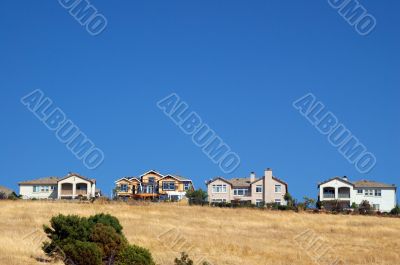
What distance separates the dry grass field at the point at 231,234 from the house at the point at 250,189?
93.5 feet

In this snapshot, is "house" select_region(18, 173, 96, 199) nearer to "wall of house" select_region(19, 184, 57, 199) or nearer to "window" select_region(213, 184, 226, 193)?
"wall of house" select_region(19, 184, 57, 199)

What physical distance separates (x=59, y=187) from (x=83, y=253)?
79666 mm

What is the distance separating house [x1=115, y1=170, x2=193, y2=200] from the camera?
103 m

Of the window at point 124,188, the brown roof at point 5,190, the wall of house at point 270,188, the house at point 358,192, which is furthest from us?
the brown roof at point 5,190

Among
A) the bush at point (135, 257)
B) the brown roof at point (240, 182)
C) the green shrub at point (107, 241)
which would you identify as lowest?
the bush at point (135, 257)

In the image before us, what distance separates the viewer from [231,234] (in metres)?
48.8

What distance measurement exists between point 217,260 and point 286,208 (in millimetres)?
42274

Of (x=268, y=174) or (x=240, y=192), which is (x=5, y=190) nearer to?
(x=240, y=192)

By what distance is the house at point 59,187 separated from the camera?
103062mm

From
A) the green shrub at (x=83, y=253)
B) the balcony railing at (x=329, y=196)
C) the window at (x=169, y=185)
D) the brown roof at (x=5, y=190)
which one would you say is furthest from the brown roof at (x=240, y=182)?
the green shrub at (x=83, y=253)

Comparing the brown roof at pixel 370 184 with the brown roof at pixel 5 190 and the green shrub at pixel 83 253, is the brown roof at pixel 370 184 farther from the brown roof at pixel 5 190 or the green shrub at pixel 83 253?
the green shrub at pixel 83 253

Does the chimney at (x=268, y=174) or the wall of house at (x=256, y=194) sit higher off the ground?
the chimney at (x=268, y=174)

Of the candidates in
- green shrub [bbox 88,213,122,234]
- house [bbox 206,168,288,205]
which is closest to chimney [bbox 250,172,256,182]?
house [bbox 206,168,288,205]

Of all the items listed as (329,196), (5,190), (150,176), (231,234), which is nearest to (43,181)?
(5,190)
